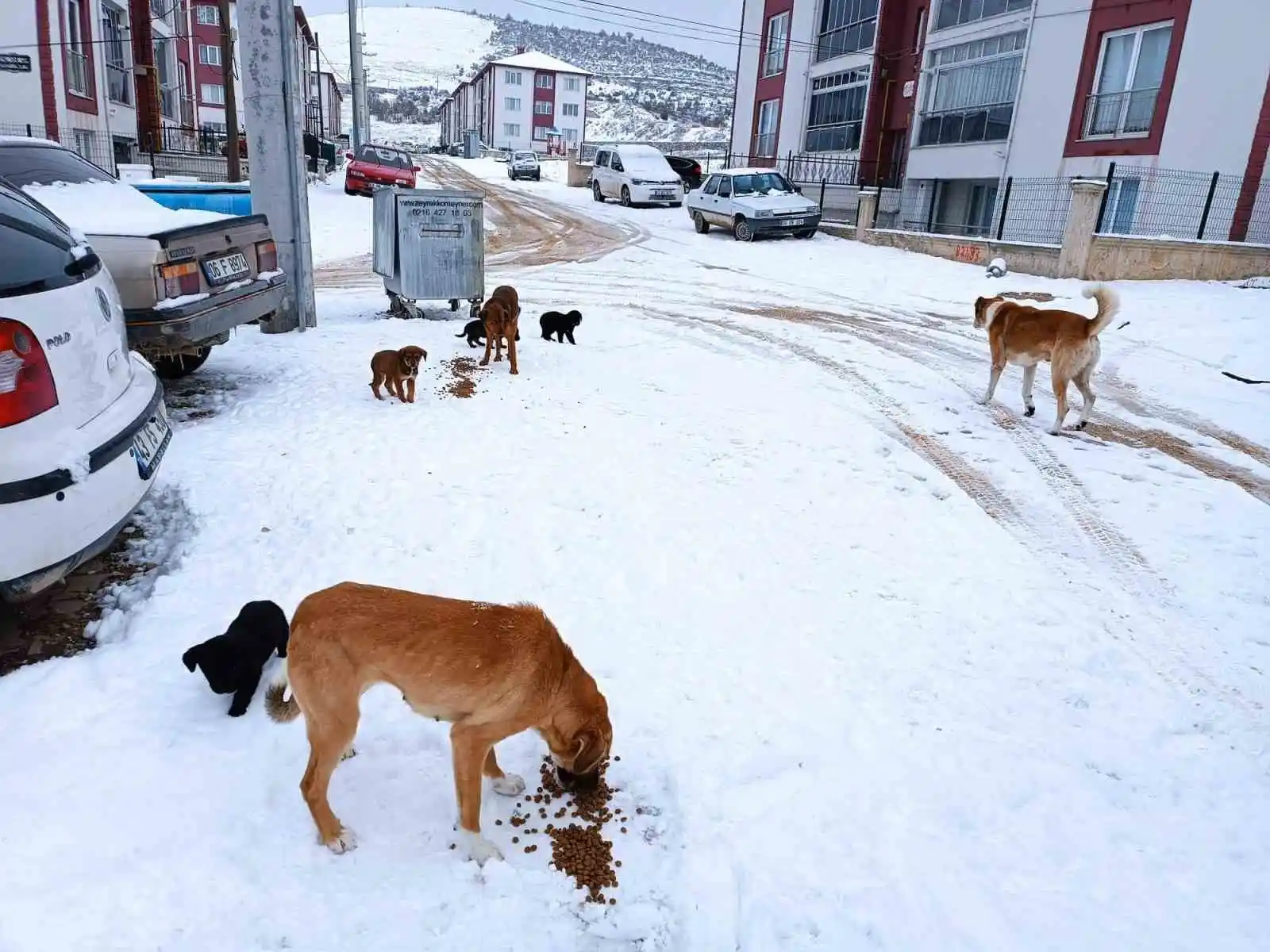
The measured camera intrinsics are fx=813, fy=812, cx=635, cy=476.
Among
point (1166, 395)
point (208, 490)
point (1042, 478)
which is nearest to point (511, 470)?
point (208, 490)

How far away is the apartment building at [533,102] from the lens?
9012 cm

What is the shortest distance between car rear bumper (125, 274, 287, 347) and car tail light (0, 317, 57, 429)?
111 inches

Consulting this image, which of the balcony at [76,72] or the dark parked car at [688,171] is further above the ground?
the balcony at [76,72]

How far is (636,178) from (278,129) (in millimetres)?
23681

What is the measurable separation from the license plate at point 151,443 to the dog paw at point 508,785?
7.21 ft

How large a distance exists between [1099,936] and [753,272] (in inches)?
624

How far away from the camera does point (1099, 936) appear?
251cm

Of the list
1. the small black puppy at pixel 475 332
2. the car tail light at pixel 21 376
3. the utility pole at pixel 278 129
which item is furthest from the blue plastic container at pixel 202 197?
the car tail light at pixel 21 376

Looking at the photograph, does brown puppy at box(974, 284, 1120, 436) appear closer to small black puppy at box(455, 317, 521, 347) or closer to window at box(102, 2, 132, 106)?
small black puppy at box(455, 317, 521, 347)

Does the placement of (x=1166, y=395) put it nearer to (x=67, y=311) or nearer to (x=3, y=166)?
(x=67, y=311)

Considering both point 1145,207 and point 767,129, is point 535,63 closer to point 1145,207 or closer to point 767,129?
point 767,129

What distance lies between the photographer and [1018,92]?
70.7 ft

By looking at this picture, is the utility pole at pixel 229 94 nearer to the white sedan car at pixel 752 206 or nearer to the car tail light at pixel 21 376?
the white sedan car at pixel 752 206

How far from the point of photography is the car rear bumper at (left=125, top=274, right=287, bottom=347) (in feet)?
18.4
